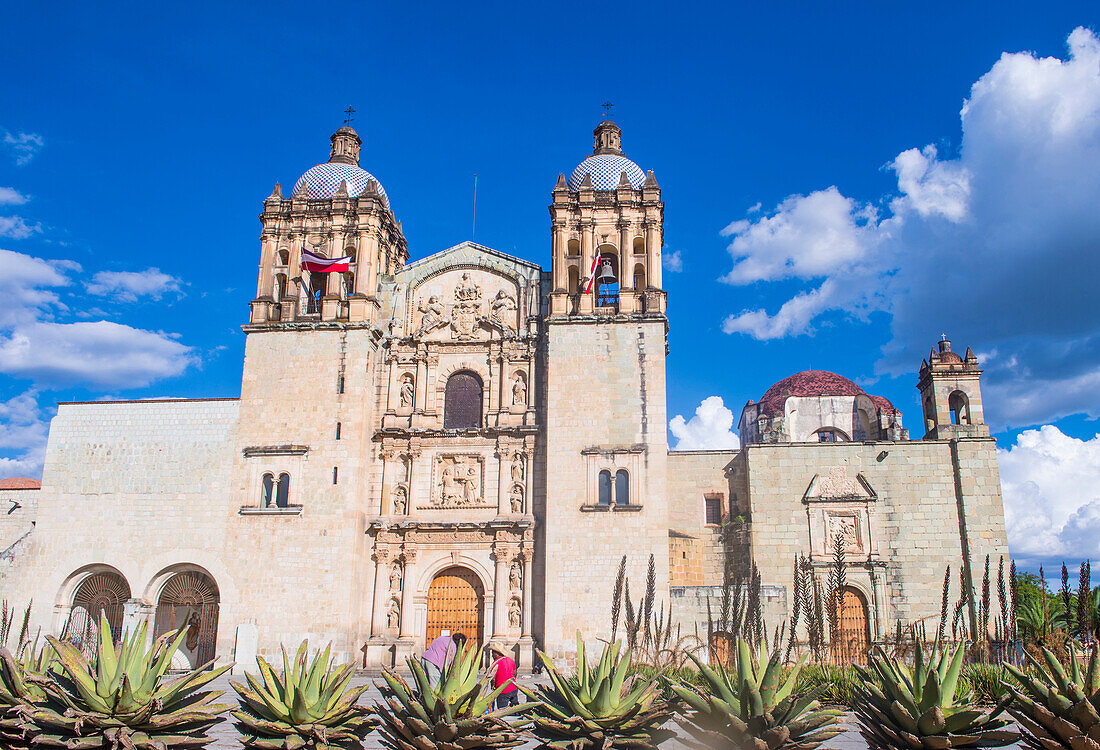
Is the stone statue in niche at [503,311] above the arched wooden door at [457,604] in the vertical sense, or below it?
above

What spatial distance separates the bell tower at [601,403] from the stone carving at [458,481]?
2.20m

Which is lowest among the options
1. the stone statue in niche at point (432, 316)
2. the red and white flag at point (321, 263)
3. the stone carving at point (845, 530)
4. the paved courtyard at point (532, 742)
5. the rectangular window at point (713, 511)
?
the paved courtyard at point (532, 742)

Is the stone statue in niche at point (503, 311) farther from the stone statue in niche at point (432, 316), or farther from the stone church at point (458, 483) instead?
the stone statue in niche at point (432, 316)

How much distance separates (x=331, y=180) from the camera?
26.4m

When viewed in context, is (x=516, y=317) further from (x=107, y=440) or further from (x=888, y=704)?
(x=888, y=704)

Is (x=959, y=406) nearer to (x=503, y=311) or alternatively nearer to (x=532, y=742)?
(x=503, y=311)

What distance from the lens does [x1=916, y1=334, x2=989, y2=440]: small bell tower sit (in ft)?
78.9

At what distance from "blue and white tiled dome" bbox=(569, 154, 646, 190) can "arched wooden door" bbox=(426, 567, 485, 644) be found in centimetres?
1219

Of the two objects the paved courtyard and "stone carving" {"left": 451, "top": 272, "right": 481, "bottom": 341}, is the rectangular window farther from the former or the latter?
the paved courtyard

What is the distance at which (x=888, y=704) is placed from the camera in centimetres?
619

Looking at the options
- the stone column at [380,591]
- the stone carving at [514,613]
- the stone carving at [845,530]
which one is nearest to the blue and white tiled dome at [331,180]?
the stone column at [380,591]

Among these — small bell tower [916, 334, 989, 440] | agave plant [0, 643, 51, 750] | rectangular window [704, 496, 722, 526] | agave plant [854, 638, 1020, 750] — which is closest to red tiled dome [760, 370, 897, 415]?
small bell tower [916, 334, 989, 440]

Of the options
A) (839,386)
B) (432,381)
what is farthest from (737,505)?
(432,381)

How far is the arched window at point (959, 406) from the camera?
80.1ft
